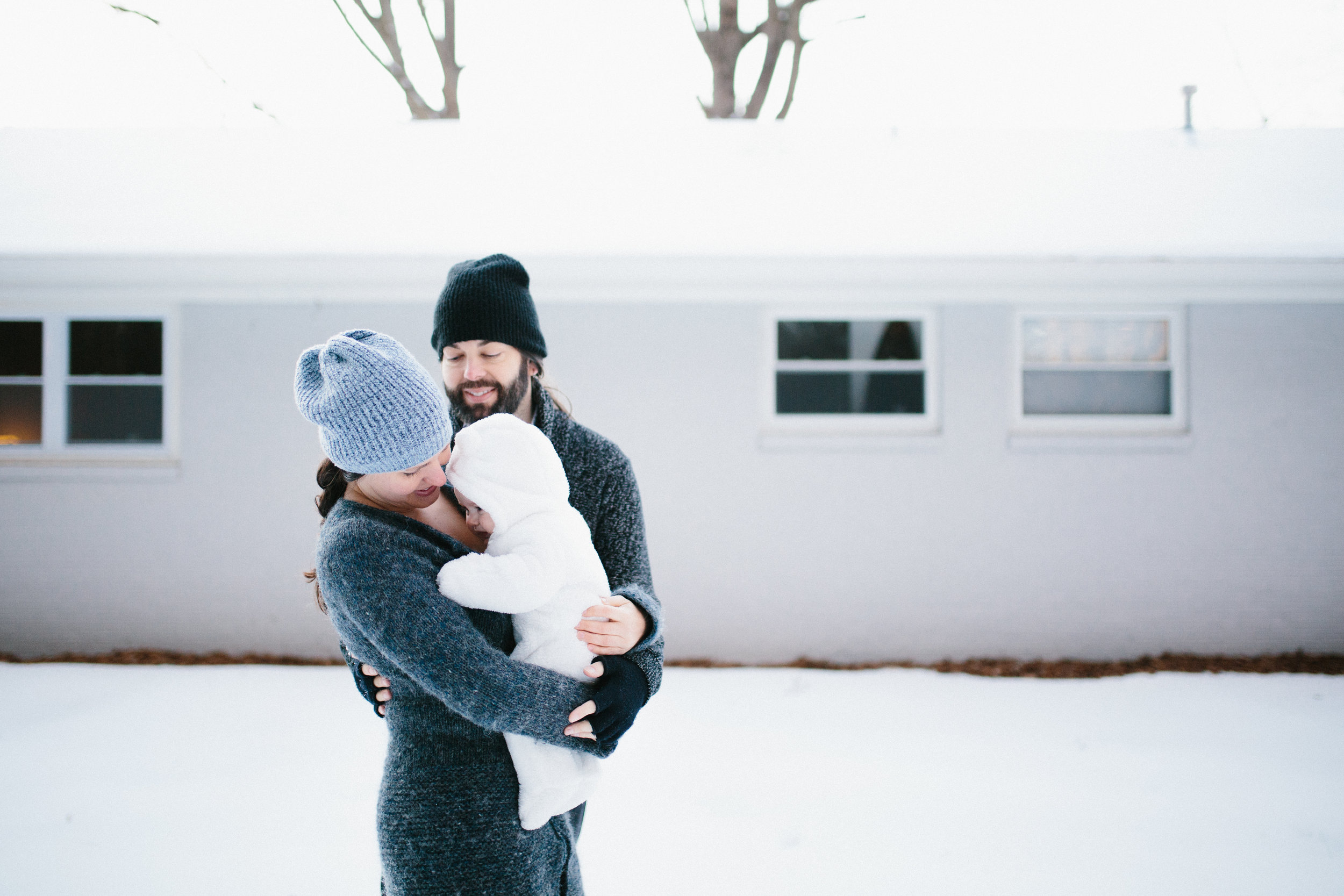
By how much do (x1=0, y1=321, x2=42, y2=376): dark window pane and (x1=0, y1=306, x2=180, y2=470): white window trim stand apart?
0.16 m

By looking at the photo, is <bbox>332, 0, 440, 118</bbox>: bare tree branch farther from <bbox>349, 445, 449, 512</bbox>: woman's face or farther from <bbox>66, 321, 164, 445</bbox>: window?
<bbox>349, 445, 449, 512</bbox>: woman's face

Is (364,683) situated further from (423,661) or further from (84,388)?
(84,388)

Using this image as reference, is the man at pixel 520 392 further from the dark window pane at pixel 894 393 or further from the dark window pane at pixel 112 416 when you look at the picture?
the dark window pane at pixel 112 416

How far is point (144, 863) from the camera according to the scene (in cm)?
297

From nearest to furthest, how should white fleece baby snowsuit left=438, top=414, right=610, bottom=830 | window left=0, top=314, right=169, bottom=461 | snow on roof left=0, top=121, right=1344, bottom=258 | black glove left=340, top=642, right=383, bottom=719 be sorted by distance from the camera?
white fleece baby snowsuit left=438, top=414, right=610, bottom=830 < black glove left=340, top=642, right=383, bottom=719 < snow on roof left=0, top=121, right=1344, bottom=258 < window left=0, top=314, right=169, bottom=461

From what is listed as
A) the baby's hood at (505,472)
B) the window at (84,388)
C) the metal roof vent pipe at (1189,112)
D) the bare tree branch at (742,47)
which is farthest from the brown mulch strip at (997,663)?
the bare tree branch at (742,47)

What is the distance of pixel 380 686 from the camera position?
58.2 inches

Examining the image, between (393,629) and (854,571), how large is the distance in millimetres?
4740

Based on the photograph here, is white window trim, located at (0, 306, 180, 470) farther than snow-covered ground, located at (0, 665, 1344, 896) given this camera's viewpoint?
Yes

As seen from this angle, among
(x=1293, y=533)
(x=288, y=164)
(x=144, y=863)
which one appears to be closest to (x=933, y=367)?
(x=1293, y=533)

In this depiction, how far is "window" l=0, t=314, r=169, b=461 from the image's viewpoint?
5641 mm

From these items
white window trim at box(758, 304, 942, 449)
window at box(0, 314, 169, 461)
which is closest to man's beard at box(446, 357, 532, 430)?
white window trim at box(758, 304, 942, 449)

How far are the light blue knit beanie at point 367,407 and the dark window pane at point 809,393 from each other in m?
4.57

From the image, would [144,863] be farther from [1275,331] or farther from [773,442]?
[1275,331]
